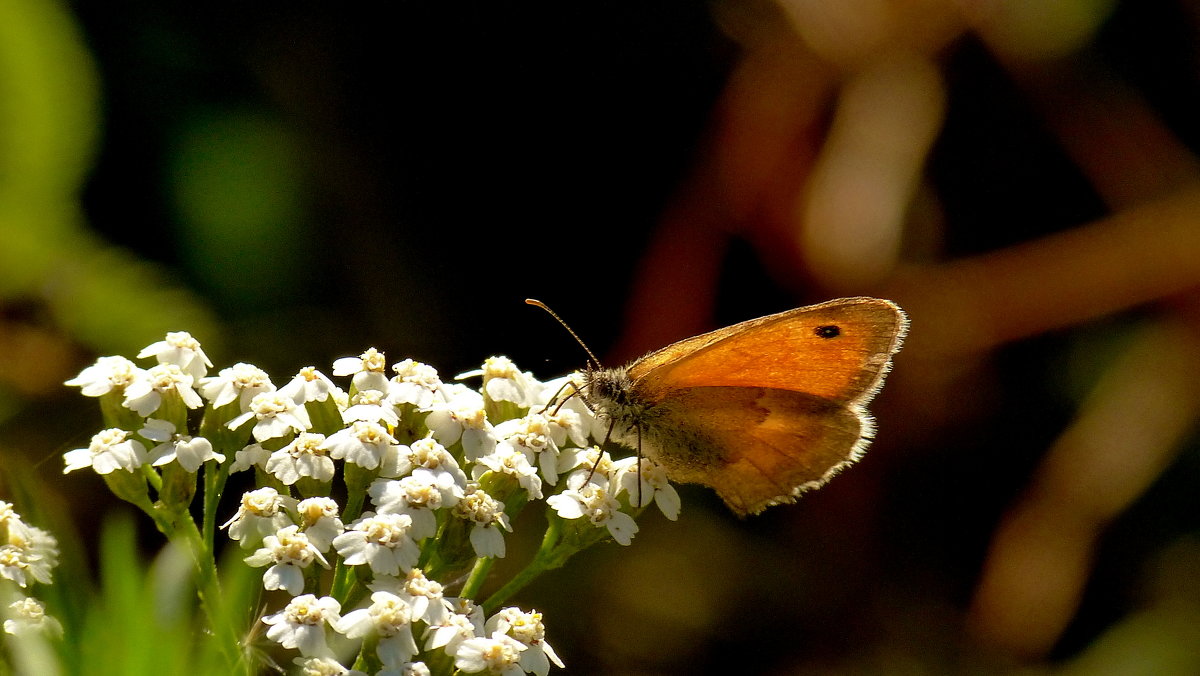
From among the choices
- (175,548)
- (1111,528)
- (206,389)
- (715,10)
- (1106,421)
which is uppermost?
(715,10)

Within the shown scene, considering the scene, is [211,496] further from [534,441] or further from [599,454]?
[599,454]

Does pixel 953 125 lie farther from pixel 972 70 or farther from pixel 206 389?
pixel 206 389

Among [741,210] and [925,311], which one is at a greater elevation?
[741,210]

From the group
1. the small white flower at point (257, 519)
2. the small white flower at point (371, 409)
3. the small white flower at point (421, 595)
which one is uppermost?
the small white flower at point (371, 409)

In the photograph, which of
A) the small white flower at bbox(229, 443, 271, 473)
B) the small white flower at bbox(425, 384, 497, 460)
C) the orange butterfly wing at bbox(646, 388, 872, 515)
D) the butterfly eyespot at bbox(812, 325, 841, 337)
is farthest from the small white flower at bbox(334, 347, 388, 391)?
the butterfly eyespot at bbox(812, 325, 841, 337)

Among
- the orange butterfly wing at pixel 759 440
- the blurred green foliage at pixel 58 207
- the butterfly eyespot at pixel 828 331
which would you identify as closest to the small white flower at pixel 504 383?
the orange butterfly wing at pixel 759 440

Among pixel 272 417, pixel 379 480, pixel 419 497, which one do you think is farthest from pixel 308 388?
pixel 419 497

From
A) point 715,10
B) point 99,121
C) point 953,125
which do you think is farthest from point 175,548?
point 953,125

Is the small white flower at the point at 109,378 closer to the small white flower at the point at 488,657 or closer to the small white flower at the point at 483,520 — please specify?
the small white flower at the point at 483,520
